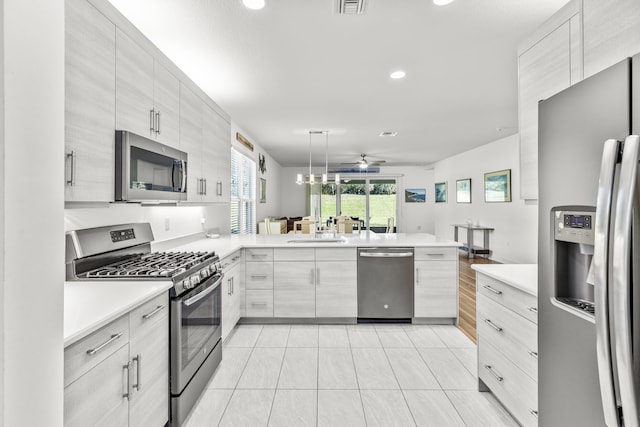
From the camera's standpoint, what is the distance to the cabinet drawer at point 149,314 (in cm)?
150

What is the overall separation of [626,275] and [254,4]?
2.22m

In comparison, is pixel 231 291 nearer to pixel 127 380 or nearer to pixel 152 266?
pixel 152 266

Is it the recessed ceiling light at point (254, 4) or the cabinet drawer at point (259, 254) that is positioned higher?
the recessed ceiling light at point (254, 4)

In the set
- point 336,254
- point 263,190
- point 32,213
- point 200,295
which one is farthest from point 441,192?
point 32,213

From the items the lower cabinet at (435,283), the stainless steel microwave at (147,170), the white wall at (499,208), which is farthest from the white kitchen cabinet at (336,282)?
the white wall at (499,208)

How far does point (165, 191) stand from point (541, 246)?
214 cm

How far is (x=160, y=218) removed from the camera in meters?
2.99

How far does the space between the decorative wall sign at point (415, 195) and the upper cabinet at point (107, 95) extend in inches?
354

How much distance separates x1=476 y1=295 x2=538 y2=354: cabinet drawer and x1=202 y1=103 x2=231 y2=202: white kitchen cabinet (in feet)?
8.00

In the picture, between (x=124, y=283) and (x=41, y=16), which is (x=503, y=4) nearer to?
(x=41, y=16)

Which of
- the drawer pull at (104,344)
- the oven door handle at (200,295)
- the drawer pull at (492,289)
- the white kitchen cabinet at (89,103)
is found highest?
the white kitchen cabinet at (89,103)

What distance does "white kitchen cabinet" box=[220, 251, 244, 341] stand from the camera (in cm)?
292

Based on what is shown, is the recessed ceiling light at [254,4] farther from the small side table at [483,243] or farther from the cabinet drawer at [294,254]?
the small side table at [483,243]

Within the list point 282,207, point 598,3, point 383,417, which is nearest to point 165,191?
point 383,417
